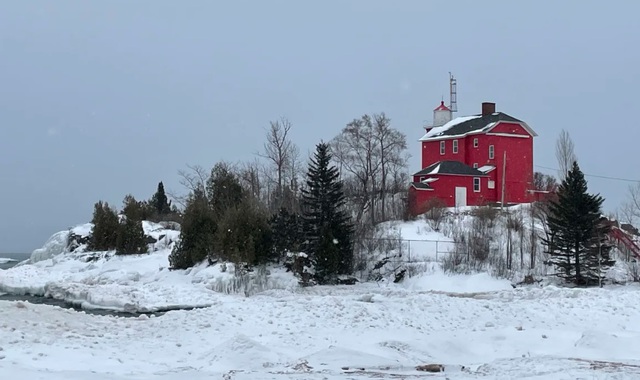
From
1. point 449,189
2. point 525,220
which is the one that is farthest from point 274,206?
point 525,220

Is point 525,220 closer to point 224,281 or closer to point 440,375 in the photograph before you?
point 224,281

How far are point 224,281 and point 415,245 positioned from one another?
10.8 metres

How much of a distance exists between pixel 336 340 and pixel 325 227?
1758 cm

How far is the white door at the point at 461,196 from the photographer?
156ft

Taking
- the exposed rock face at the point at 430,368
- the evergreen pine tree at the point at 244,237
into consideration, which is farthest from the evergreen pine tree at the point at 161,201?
the exposed rock face at the point at 430,368

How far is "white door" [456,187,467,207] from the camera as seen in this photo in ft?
156

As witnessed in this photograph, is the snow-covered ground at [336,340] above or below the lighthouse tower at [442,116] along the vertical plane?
below

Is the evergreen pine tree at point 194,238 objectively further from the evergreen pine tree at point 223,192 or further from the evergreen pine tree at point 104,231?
the evergreen pine tree at point 104,231

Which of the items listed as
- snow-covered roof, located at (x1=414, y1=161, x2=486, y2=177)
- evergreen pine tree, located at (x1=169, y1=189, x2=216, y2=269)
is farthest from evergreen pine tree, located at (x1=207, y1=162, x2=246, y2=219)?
snow-covered roof, located at (x1=414, y1=161, x2=486, y2=177)

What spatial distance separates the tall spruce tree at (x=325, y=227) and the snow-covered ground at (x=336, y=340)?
10.3 m

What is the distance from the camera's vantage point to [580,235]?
104ft

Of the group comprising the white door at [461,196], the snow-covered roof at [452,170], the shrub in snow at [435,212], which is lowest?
the shrub in snow at [435,212]

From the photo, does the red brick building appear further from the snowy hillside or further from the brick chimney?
the snowy hillside

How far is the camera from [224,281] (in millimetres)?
31125
